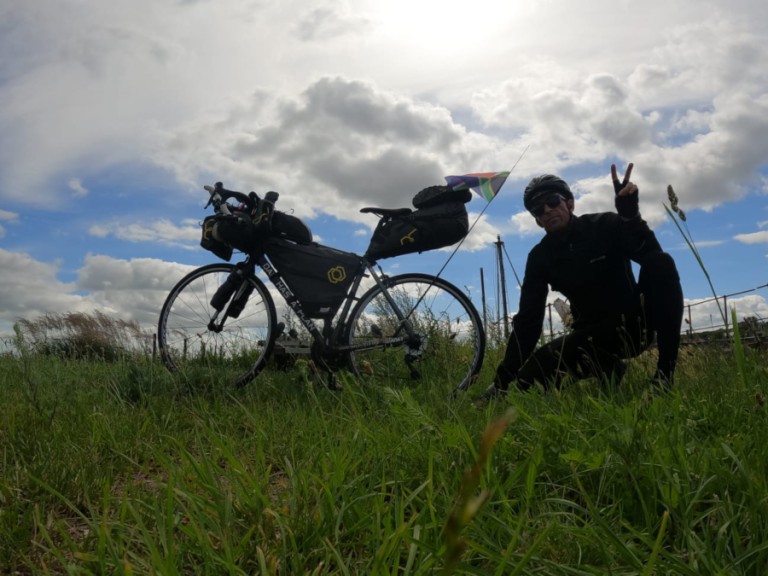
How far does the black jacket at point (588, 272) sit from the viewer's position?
4.22m

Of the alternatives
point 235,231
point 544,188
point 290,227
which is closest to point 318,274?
point 290,227

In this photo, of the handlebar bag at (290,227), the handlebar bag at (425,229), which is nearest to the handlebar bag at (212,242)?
the handlebar bag at (290,227)

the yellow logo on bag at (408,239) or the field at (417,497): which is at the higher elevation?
the yellow logo on bag at (408,239)

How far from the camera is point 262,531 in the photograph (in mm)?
1616

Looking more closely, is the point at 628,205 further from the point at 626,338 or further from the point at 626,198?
the point at 626,338

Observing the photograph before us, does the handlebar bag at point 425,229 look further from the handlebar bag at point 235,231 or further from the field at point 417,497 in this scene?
the field at point 417,497

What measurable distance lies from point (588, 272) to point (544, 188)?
2.27ft

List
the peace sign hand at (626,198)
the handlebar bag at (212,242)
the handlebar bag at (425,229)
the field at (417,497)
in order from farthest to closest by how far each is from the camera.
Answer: the handlebar bag at (212,242) < the handlebar bag at (425,229) < the peace sign hand at (626,198) < the field at (417,497)

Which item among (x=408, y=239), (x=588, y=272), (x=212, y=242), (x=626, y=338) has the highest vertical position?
(x=212, y=242)

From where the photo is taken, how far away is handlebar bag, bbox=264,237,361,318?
5.30 metres

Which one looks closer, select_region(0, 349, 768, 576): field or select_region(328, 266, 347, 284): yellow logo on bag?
select_region(0, 349, 768, 576): field

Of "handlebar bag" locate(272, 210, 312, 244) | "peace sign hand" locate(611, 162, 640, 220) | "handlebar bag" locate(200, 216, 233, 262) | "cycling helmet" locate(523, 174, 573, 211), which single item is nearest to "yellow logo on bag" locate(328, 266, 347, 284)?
"handlebar bag" locate(272, 210, 312, 244)

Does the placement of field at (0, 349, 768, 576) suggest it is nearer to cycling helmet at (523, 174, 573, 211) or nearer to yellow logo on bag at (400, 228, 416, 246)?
cycling helmet at (523, 174, 573, 211)

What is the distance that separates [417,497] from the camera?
5.96ft
